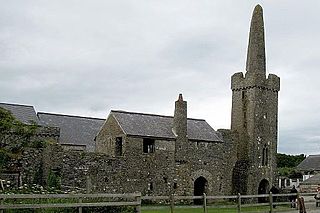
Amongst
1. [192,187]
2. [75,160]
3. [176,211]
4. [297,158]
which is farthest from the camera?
[297,158]

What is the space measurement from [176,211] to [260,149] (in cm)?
2062

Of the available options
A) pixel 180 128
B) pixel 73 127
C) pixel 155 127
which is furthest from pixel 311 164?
pixel 155 127

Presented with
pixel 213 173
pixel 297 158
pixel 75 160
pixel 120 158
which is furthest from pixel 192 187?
pixel 297 158

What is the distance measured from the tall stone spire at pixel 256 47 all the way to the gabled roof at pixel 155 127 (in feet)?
27.9

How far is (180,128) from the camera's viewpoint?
45250 millimetres

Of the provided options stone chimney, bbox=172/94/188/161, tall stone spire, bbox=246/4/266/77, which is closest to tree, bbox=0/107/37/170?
stone chimney, bbox=172/94/188/161

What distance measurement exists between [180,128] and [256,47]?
13978mm

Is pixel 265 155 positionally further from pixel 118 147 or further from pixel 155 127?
pixel 118 147

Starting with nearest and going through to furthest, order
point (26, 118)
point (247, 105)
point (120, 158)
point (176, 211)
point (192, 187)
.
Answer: point (176, 211)
point (120, 158)
point (192, 187)
point (26, 118)
point (247, 105)

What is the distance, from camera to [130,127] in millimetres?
43406

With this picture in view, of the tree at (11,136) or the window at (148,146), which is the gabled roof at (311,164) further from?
the tree at (11,136)

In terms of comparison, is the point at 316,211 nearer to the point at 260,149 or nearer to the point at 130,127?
the point at 130,127

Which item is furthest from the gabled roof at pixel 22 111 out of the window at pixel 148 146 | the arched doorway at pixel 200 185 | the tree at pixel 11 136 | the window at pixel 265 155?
the window at pixel 265 155

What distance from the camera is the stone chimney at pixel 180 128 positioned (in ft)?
148
